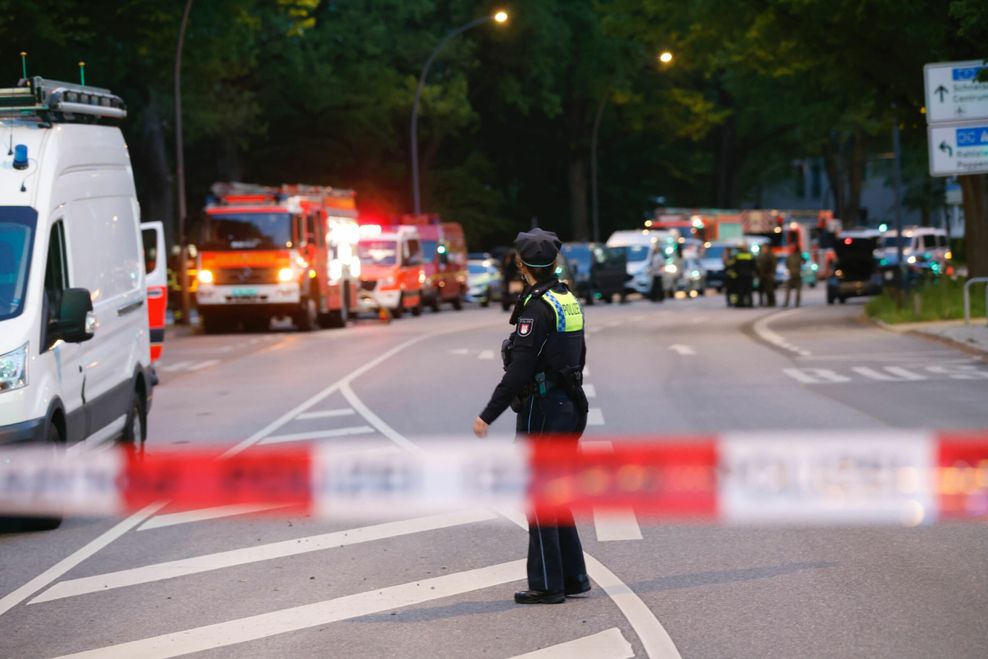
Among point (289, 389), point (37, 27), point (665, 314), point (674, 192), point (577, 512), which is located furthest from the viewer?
point (674, 192)

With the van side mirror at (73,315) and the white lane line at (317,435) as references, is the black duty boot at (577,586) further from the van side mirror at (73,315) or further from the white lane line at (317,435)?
the white lane line at (317,435)

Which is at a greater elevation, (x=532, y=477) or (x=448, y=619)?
(x=532, y=477)

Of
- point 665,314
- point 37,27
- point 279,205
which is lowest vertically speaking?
point 665,314

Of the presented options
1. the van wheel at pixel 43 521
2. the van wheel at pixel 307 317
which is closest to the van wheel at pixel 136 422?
the van wheel at pixel 43 521

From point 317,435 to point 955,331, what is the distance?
14847 mm

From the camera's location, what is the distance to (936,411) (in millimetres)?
17281

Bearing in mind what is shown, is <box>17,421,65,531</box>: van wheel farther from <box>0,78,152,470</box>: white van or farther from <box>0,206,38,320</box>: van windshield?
<box>0,206,38,320</box>: van windshield

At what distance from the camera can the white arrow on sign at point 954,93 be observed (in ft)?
89.1

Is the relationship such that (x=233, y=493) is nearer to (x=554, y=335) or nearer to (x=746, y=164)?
(x=554, y=335)

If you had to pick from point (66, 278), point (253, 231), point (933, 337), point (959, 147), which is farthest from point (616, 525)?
point (253, 231)

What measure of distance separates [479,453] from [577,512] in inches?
123

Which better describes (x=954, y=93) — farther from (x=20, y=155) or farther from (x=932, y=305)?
(x=20, y=155)

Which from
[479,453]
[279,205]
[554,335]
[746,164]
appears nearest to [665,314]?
[279,205]

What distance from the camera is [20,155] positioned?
1162 centimetres
